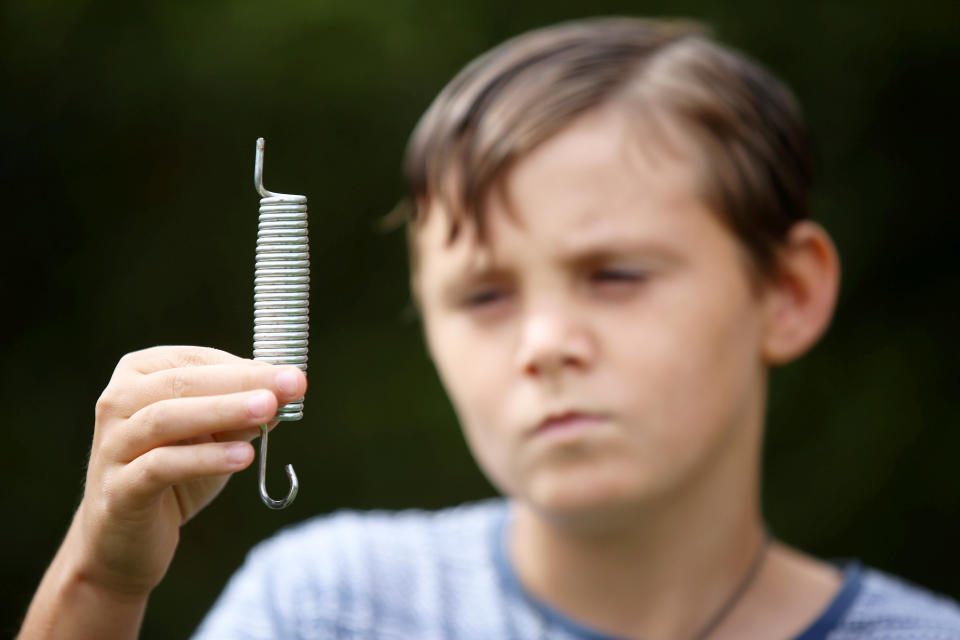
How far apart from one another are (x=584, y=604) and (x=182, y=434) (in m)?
0.98

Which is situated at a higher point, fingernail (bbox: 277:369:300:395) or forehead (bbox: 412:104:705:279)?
fingernail (bbox: 277:369:300:395)

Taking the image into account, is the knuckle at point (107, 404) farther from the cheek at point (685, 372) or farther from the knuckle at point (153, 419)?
the cheek at point (685, 372)

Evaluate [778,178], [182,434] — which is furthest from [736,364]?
[182,434]

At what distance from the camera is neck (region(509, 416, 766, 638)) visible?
69.5 inches

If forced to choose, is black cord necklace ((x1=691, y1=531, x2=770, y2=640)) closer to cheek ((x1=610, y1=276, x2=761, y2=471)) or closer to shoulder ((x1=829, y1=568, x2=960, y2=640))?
shoulder ((x1=829, y1=568, x2=960, y2=640))

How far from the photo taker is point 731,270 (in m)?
1.73

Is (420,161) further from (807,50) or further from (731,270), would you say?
(807,50)

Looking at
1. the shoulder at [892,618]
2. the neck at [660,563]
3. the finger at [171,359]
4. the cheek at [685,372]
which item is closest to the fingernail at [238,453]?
the finger at [171,359]

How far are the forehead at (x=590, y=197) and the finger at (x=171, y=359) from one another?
0.62 meters

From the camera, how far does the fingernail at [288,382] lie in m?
0.99

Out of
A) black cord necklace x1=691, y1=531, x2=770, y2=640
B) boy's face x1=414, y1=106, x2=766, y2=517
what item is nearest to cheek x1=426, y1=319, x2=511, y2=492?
boy's face x1=414, y1=106, x2=766, y2=517

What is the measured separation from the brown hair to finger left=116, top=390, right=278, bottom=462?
28.0 inches

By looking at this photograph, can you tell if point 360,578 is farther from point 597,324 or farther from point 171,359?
point 171,359

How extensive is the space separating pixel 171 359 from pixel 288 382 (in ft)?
0.61
